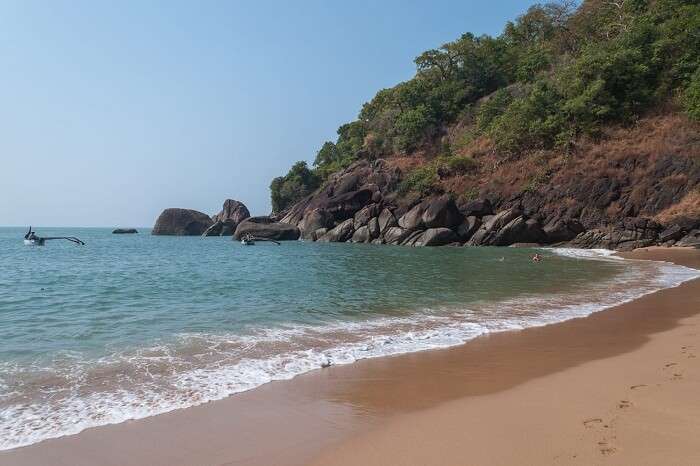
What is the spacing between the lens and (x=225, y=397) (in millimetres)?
6637

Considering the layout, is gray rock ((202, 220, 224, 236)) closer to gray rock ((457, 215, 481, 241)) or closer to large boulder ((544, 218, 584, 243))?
gray rock ((457, 215, 481, 241))

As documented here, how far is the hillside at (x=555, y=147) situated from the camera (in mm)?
39312

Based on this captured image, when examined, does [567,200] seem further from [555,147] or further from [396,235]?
[396,235]

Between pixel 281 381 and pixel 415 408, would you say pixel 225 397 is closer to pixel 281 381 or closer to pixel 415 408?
pixel 281 381

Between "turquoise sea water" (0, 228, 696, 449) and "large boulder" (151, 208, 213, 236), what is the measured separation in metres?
64.8

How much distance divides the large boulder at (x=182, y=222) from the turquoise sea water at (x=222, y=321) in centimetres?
6478

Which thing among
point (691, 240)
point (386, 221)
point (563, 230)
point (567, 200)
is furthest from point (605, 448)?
point (386, 221)

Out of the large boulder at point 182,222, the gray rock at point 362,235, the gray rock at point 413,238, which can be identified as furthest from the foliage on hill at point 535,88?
the large boulder at point 182,222

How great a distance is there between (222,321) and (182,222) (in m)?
80.5

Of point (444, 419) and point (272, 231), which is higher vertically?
point (272, 231)

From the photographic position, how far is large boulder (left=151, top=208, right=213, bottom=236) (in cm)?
8725

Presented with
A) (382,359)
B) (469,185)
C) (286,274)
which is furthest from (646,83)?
(382,359)

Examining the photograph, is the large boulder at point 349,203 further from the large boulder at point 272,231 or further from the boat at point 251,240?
the boat at point 251,240

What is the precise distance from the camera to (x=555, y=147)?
46.6 meters
